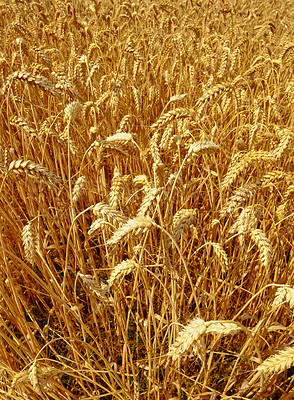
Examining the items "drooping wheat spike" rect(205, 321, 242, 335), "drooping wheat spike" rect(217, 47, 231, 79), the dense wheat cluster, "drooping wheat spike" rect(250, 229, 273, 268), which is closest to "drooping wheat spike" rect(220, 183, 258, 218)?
the dense wheat cluster

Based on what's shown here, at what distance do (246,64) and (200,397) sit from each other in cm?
313

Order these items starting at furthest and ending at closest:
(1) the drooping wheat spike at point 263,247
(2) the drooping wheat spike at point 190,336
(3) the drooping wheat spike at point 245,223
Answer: (3) the drooping wheat spike at point 245,223 → (1) the drooping wheat spike at point 263,247 → (2) the drooping wheat spike at point 190,336

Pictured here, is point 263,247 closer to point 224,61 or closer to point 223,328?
point 223,328

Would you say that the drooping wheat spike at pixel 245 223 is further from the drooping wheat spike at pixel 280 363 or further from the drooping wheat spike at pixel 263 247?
the drooping wheat spike at pixel 280 363

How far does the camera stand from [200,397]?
45.3 inches

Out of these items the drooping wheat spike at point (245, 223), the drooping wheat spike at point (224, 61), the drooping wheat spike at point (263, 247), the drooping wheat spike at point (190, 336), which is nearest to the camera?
the drooping wheat spike at point (190, 336)

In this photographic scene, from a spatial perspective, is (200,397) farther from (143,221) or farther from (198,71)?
(198,71)

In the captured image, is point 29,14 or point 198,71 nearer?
point 198,71

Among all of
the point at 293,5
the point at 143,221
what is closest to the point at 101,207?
the point at 143,221

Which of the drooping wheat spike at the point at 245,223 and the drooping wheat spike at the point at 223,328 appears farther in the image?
the drooping wheat spike at the point at 245,223

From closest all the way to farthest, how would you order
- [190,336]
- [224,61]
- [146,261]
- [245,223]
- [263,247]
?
[190,336] → [263,247] → [245,223] → [146,261] → [224,61]

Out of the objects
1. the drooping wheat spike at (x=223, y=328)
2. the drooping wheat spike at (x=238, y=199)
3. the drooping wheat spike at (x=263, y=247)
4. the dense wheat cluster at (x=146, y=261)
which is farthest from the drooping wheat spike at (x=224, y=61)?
the drooping wheat spike at (x=223, y=328)

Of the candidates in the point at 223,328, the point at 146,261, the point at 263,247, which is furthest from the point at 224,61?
the point at 223,328

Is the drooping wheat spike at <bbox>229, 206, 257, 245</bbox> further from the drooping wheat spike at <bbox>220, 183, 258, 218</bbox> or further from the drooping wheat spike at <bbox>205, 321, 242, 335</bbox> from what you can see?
the drooping wheat spike at <bbox>205, 321, 242, 335</bbox>
